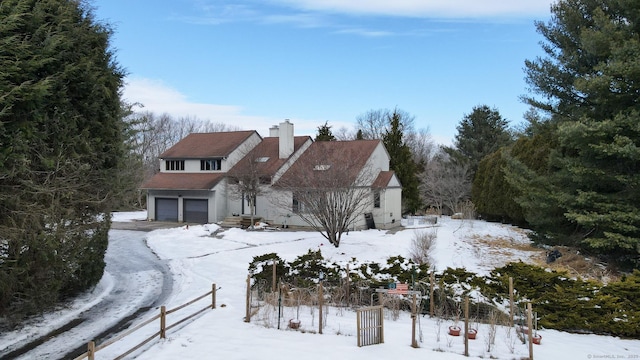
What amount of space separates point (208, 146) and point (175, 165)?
10.0ft

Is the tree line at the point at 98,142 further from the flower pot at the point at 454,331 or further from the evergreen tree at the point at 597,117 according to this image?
the flower pot at the point at 454,331

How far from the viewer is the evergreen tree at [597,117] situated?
12219 millimetres

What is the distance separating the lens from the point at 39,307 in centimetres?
973

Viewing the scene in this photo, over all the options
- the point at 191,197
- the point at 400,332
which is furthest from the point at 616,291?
the point at 191,197

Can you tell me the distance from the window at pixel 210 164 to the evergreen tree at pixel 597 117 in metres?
21.4

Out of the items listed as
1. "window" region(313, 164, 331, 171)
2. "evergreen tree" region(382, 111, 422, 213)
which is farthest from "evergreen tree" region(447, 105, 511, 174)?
"window" region(313, 164, 331, 171)

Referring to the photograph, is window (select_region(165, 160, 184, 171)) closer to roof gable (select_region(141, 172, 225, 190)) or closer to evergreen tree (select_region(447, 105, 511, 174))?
roof gable (select_region(141, 172, 225, 190))

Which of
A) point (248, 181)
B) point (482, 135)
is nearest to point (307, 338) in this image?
point (248, 181)

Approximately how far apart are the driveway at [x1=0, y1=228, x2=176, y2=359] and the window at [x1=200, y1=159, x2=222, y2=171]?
13243 millimetres

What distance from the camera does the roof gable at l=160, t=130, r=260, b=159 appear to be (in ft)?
100

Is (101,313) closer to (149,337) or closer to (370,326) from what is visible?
(149,337)

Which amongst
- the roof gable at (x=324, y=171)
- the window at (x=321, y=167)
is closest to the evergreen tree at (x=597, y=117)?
the roof gable at (x=324, y=171)

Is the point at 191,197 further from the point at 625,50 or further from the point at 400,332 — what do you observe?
the point at 625,50

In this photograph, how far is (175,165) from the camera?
32.0m
